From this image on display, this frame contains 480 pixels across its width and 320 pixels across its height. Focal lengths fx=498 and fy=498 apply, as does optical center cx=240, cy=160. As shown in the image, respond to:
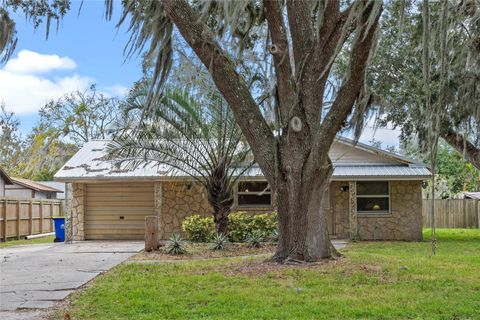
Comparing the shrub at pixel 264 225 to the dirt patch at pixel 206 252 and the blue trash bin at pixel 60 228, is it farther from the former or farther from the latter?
the blue trash bin at pixel 60 228

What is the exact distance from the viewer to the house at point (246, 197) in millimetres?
15820

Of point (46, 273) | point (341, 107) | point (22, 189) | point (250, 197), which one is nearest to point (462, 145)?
point (250, 197)

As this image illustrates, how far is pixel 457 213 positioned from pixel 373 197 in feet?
35.9

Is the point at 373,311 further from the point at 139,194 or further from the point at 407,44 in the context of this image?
the point at 139,194

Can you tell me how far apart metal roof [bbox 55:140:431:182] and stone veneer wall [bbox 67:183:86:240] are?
833 millimetres

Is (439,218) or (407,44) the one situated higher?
(407,44)

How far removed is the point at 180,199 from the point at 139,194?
156 centimetres

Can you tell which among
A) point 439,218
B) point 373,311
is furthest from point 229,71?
point 439,218

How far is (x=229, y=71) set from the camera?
851cm

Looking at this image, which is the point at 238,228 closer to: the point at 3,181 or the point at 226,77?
the point at 226,77

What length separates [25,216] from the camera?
1969 cm

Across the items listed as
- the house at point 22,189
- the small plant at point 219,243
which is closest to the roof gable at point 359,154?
the small plant at point 219,243

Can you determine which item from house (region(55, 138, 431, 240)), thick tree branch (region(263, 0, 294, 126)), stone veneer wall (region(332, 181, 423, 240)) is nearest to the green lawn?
thick tree branch (region(263, 0, 294, 126))

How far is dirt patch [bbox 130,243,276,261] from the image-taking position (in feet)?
35.3
